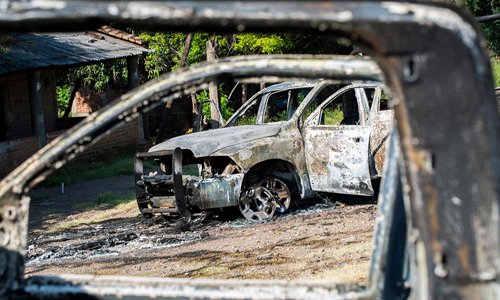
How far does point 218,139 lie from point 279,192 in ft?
3.66

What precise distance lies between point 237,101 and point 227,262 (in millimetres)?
18343

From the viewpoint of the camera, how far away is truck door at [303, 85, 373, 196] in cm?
1147

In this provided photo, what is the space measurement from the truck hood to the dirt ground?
39.8 inches

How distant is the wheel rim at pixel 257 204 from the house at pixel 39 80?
26.1ft

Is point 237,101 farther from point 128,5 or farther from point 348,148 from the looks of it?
point 128,5

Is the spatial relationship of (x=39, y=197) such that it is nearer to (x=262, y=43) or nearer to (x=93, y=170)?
(x=93, y=170)

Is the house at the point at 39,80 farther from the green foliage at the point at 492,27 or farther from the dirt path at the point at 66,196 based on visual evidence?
the green foliage at the point at 492,27

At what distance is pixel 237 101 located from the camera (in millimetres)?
27453

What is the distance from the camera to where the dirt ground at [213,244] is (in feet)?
28.8

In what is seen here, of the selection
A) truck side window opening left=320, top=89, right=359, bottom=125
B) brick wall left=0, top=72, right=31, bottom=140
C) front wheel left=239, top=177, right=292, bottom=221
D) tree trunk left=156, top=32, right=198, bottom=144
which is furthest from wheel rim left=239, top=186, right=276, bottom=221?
brick wall left=0, top=72, right=31, bottom=140

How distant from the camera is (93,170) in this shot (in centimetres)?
2089

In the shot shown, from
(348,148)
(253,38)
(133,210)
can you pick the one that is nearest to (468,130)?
(348,148)

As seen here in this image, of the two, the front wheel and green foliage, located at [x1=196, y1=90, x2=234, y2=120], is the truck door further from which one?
green foliage, located at [x1=196, y1=90, x2=234, y2=120]

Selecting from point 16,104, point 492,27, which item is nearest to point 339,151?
point 16,104
